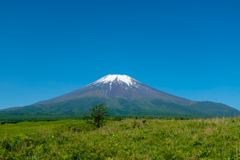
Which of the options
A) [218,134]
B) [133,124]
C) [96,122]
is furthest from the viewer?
[96,122]

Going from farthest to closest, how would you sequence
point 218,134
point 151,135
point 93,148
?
1. point 151,135
2. point 218,134
3. point 93,148

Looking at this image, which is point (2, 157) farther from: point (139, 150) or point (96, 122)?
point (96, 122)

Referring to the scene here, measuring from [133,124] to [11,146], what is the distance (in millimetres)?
12437

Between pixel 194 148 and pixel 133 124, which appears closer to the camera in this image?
pixel 194 148

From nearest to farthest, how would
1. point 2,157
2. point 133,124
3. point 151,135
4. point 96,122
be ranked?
point 2,157
point 151,135
point 133,124
point 96,122

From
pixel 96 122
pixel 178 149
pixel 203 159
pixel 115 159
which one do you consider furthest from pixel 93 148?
pixel 96 122

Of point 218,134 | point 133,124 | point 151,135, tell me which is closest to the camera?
point 218,134

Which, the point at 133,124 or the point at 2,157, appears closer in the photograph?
the point at 2,157

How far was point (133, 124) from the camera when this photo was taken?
719 inches

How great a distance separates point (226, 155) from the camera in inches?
295

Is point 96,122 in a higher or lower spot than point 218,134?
lower

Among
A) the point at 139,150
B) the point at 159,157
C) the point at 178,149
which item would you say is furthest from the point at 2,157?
the point at 178,149

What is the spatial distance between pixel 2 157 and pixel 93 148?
3893mm

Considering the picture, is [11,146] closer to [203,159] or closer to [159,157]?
[159,157]
